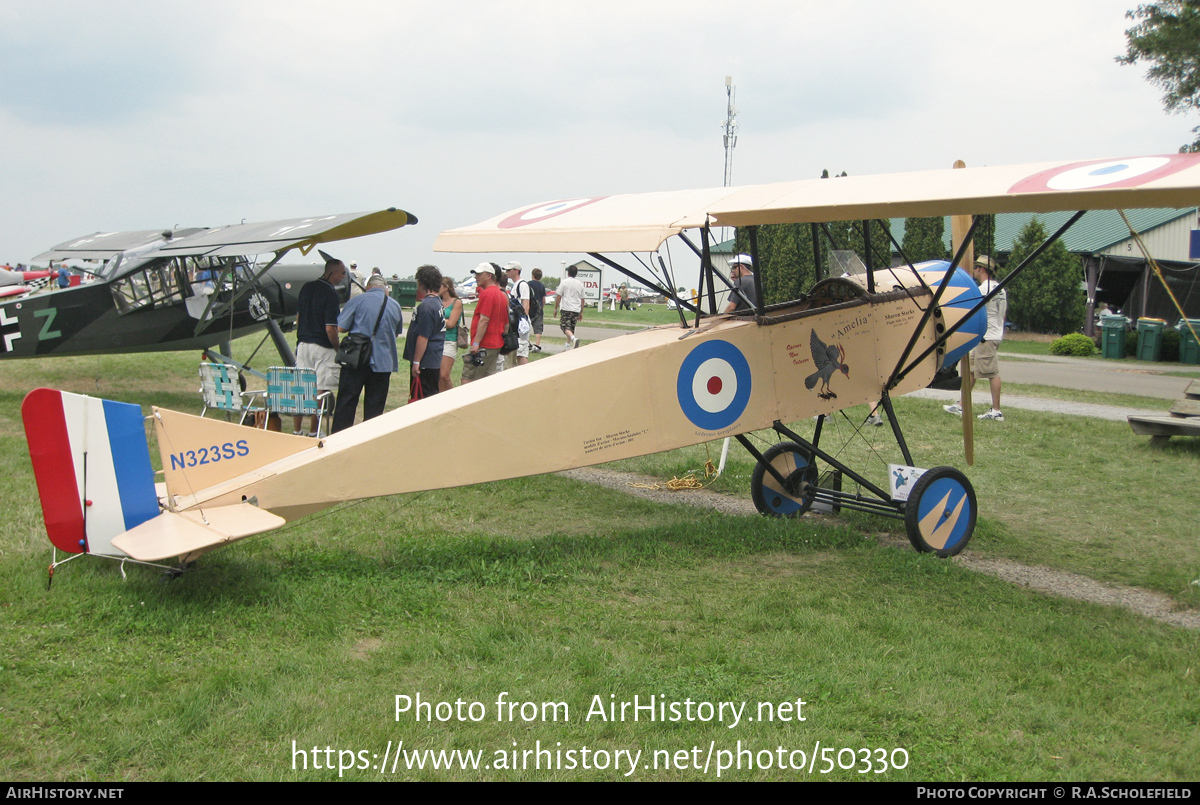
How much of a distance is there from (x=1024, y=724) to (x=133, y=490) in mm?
3980

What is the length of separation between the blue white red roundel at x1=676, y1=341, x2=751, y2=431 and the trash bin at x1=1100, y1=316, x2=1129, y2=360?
20095 millimetres

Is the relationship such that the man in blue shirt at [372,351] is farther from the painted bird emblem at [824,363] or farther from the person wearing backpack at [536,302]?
the person wearing backpack at [536,302]

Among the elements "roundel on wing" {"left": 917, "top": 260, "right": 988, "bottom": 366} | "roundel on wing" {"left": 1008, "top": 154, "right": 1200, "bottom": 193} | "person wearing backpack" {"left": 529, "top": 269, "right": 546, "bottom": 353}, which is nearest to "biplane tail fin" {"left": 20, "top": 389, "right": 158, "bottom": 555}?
"roundel on wing" {"left": 1008, "top": 154, "right": 1200, "bottom": 193}

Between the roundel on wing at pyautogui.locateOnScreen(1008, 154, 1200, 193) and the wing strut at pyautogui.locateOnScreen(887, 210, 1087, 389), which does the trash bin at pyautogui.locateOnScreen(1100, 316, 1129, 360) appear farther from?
the roundel on wing at pyautogui.locateOnScreen(1008, 154, 1200, 193)

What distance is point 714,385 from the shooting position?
5434 mm

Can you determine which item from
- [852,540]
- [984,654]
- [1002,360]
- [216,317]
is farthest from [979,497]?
[1002,360]

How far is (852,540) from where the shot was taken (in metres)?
5.92

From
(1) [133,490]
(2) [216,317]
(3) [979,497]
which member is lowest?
(3) [979,497]

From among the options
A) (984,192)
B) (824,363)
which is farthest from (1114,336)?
(984,192)

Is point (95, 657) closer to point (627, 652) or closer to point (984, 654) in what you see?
point (627, 652)

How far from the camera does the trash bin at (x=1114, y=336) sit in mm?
21578

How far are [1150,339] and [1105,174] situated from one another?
20.1m
